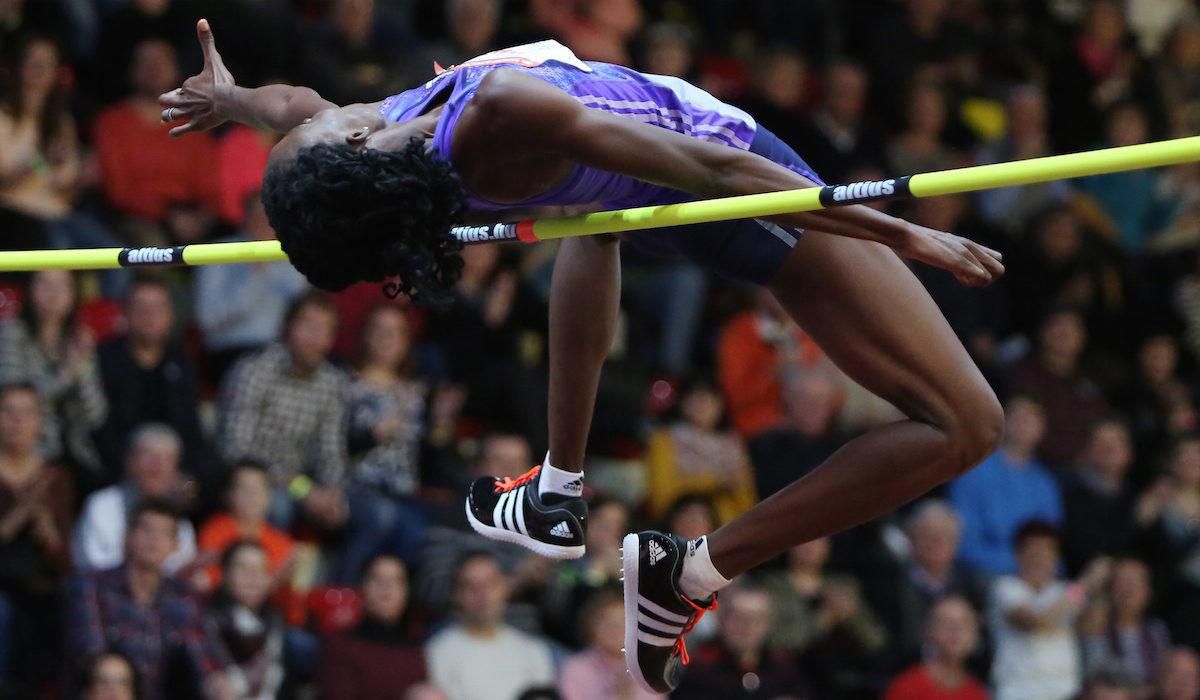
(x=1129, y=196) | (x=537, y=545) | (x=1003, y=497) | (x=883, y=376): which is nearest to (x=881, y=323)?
(x=883, y=376)

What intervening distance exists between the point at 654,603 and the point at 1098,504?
494cm

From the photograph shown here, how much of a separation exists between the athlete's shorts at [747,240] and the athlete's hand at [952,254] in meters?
0.42

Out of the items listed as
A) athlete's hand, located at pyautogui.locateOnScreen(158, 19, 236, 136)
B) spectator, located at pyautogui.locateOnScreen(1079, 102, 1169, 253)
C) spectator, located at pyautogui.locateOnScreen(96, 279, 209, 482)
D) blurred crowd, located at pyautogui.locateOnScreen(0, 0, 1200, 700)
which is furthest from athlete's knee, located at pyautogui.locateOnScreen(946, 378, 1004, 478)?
spectator, located at pyautogui.locateOnScreen(1079, 102, 1169, 253)

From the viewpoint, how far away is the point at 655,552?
5156mm

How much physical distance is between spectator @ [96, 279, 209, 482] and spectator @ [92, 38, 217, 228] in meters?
0.64

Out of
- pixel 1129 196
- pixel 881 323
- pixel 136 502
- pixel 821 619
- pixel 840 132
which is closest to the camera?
pixel 881 323

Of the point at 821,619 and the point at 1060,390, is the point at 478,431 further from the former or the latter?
the point at 1060,390

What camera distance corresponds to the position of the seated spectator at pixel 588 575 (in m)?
8.12

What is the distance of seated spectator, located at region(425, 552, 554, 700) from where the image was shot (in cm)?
761

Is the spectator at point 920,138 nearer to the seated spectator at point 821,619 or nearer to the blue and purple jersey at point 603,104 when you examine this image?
the seated spectator at point 821,619

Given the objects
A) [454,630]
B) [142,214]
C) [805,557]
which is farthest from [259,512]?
[805,557]

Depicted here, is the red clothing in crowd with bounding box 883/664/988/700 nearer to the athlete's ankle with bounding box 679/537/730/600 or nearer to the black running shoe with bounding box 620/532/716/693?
the black running shoe with bounding box 620/532/716/693

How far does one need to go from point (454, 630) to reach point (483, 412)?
1213 millimetres

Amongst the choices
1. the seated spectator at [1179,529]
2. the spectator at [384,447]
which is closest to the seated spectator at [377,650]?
the spectator at [384,447]
